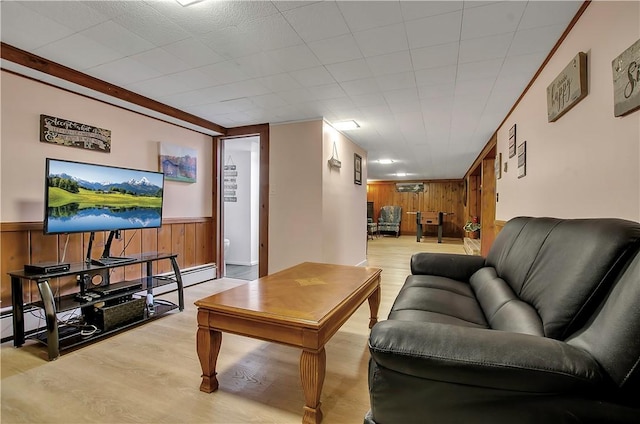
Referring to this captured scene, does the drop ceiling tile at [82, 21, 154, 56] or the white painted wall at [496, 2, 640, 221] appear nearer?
the white painted wall at [496, 2, 640, 221]

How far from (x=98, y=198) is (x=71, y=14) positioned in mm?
1345

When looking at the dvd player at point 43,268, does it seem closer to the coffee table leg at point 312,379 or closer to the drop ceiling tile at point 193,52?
the drop ceiling tile at point 193,52

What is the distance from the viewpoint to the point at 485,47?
6.79 ft

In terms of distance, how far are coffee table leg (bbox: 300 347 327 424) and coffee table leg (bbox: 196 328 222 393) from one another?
1.82ft

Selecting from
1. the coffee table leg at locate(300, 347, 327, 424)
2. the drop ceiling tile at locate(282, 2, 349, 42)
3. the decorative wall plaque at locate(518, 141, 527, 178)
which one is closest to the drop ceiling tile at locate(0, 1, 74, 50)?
the drop ceiling tile at locate(282, 2, 349, 42)

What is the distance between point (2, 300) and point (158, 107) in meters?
2.18

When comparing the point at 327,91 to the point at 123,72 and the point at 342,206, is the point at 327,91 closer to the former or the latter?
the point at 123,72

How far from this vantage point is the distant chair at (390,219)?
35.4ft

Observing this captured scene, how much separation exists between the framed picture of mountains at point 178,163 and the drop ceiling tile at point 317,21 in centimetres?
241

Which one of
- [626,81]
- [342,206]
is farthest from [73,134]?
[626,81]

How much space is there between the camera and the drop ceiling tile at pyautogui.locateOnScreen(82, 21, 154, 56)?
190 cm

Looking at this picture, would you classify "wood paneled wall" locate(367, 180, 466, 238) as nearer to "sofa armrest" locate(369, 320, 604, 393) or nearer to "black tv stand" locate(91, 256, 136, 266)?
"black tv stand" locate(91, 256, 136, 266)

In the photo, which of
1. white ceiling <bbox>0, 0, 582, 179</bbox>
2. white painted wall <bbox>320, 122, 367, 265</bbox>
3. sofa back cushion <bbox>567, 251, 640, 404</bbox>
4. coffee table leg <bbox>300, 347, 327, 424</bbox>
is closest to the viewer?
sofa back cushion <bbox>567, 251, 640, 404</bbox>

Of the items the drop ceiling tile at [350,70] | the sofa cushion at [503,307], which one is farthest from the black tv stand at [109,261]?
the sofa cushion at [503,307]
